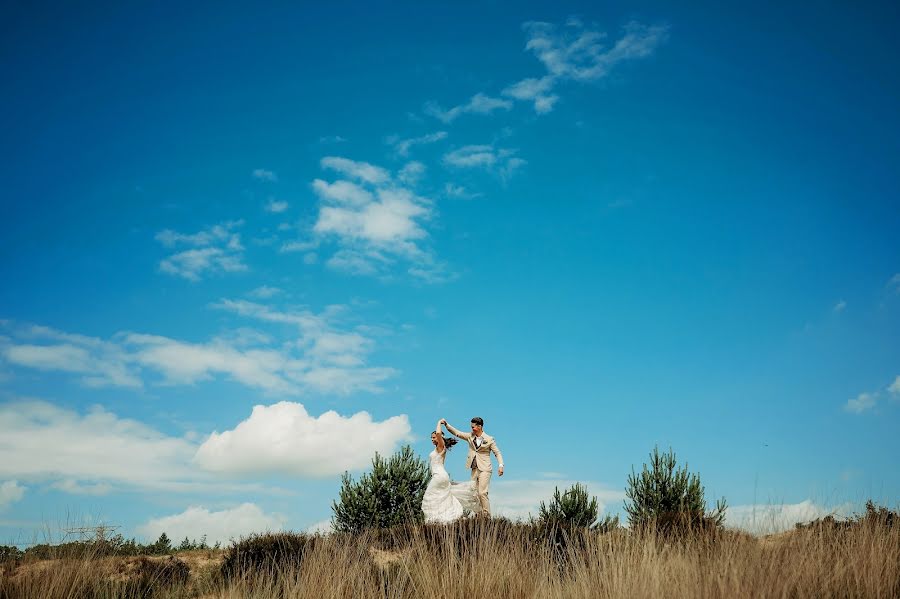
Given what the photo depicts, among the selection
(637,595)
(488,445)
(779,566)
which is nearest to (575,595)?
(637,595)

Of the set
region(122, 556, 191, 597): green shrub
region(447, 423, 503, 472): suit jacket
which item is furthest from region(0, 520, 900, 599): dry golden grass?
region(447, 423, 503, 472): suit jacket

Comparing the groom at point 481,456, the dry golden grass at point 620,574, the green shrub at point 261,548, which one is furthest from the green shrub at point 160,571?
the groom at point 481,456

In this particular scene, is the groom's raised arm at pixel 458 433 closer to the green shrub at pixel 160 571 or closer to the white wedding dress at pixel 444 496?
the white wedding dress at pixel 444 496

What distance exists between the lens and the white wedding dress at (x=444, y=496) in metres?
14.8

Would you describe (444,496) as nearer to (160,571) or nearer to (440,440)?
(440,440)

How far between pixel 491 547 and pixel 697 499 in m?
14.3

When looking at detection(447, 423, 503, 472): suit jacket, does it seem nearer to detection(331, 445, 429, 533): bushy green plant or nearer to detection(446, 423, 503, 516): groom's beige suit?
detection(446, 423, 503, 516): groom's beige suit

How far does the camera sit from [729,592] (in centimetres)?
541

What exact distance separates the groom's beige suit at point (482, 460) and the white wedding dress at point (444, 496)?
0.28 metres

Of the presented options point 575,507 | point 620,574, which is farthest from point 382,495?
point 620,574

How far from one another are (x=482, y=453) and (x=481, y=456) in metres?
0.08

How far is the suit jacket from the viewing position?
46.9 feet

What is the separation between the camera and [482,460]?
14.4 metres

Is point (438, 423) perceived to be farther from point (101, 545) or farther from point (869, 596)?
point (869, 596)
